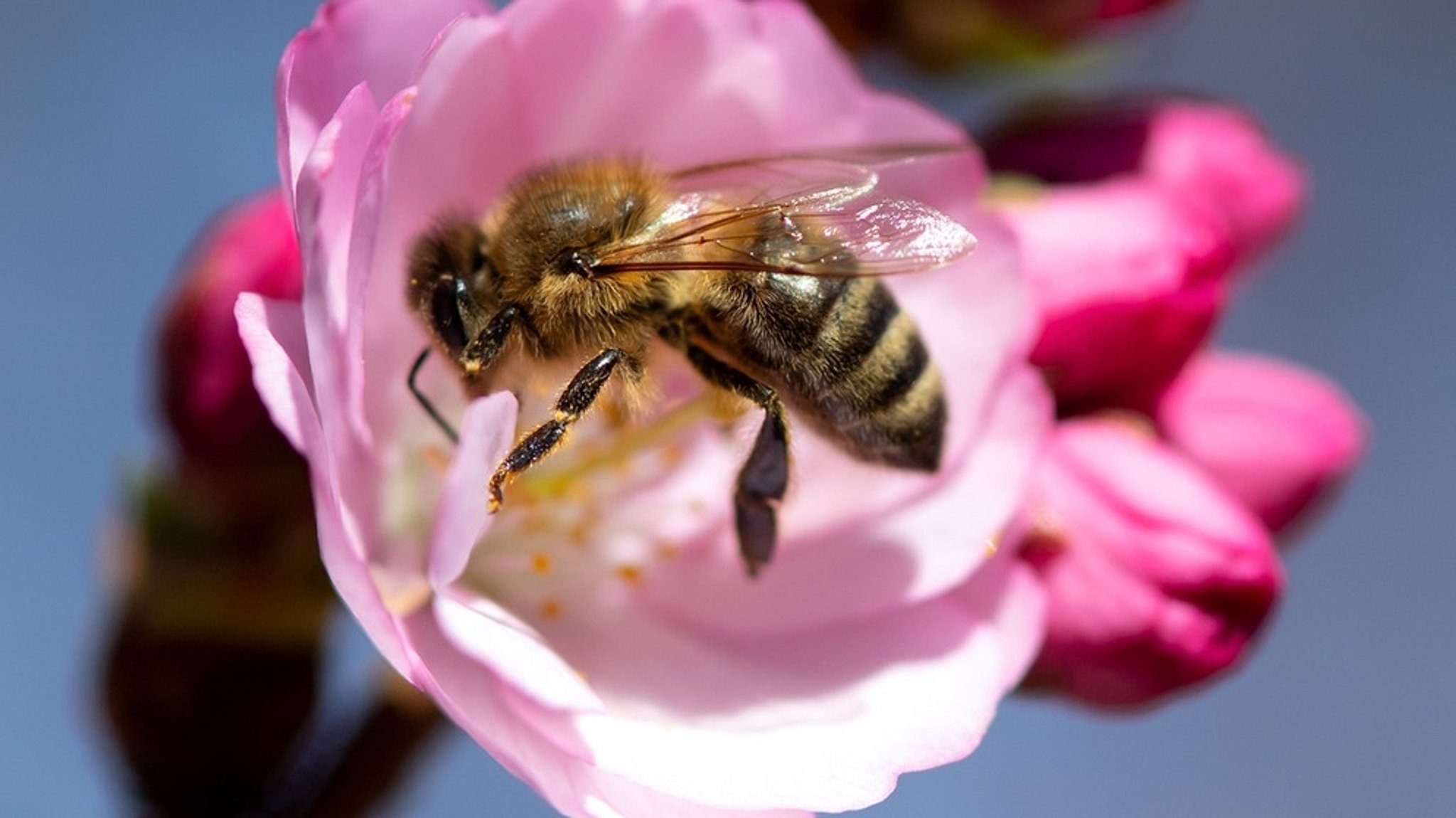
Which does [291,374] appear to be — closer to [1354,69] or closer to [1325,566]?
[1325,566]

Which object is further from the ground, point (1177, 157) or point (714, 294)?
point (714, 294)

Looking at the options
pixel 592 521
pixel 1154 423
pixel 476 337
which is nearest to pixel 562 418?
pixel 476 337

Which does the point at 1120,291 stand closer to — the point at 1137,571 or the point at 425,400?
the point at 1137,571

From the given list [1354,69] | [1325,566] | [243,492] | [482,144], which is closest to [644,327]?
Answer: [482,144]

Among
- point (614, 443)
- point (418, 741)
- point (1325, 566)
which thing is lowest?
point (1325, 566)

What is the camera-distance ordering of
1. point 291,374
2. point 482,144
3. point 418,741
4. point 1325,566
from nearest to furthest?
point 291,374 → point 482,144 → point 418,741 → point 1325,566

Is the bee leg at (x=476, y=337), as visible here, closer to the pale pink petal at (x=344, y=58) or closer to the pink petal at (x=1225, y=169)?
the pale pink petal at (x=344, y=58)

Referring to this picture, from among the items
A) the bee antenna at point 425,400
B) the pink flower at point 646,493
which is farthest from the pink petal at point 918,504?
the bee antenna at point 425,400
